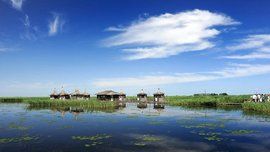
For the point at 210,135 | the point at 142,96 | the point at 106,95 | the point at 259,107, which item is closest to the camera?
the point at 210,135

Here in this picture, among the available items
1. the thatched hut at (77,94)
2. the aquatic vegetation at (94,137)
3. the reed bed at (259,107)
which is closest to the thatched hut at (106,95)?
the thatched hut at (77,94)

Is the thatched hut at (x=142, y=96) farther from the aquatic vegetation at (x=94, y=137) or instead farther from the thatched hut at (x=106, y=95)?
the aquatic vegetation at (x=94, y=137)

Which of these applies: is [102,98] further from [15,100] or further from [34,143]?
[34,143]

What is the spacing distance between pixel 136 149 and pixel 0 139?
8.88 m

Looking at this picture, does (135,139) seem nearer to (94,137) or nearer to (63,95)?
(94,137)

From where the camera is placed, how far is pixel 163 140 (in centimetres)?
1939

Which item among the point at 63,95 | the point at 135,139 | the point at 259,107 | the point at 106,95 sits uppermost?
the point at 63,95

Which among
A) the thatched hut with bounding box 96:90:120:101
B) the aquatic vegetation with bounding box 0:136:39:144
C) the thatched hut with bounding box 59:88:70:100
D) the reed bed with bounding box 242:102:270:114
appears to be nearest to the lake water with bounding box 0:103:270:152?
the aquatic vegetation with bounding box 0:136:39:144

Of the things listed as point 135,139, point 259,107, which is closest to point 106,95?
point 259,107

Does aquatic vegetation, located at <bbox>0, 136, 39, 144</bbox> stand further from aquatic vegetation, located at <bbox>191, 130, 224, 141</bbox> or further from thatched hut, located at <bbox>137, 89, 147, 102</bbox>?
thatched hut, located at <bbox>137, 89, 147, 102</bbox>

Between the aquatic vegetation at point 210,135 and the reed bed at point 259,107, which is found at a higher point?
the reed bed at point 259,107

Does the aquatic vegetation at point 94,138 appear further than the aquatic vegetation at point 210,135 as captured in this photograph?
No

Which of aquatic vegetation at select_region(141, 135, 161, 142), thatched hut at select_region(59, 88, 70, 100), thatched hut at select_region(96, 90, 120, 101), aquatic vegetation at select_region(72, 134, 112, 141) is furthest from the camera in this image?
thatched hut at select_region(59, 88, 70, 100)

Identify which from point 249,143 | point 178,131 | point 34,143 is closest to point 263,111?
point 178,131
